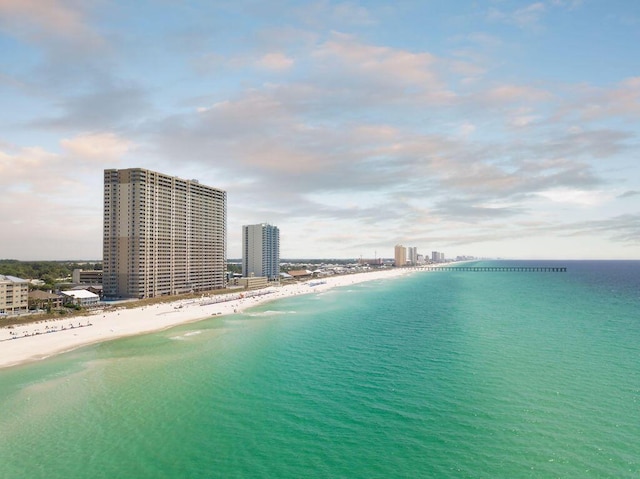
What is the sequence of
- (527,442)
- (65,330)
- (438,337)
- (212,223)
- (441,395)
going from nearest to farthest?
(527,442) < (441,395) < (438,337) < (65,330) < (212,223)

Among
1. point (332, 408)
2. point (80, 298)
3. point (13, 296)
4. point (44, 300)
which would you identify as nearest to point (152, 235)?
point (80, 298)

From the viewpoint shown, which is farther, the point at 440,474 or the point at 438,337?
the point at 438,337

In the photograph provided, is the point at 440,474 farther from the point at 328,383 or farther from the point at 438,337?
the point at 438,337

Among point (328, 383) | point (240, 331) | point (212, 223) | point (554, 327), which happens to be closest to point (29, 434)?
point (328, 383)

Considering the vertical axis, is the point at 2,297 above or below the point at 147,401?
above

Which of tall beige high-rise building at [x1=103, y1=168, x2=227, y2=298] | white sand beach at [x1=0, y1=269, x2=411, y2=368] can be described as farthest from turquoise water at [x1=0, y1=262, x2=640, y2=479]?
tall beige high-rise building at [x1=103, y1=168, x2=227, y2=298]

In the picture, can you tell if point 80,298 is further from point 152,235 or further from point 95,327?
point 152,235

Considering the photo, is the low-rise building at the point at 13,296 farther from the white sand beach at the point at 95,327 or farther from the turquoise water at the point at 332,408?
the turquoise water at the point at 332,408

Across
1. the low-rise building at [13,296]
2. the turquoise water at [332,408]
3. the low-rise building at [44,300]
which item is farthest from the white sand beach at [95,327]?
the low-rise building at [13,296]
